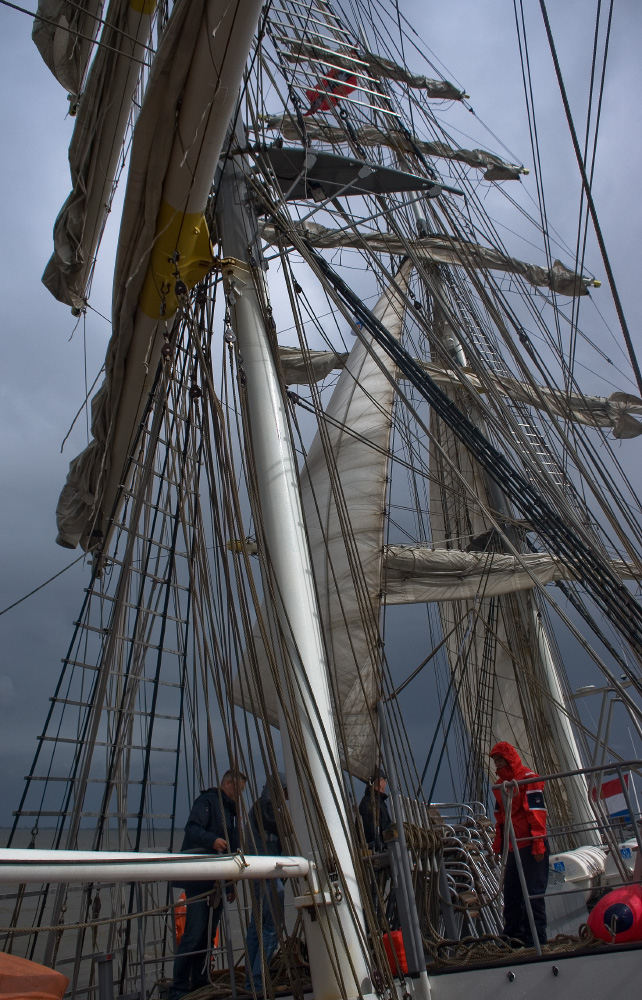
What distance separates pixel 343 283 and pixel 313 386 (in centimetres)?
146

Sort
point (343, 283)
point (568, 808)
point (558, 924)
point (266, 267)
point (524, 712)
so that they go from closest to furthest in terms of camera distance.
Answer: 1. point (266, 267)
2. point (343, 283)
3. point (558, 924)
4. point (568, 808)
5. point (524, 712)

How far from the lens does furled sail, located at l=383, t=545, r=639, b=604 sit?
46.6 feet

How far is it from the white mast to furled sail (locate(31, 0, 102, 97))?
3317 mm

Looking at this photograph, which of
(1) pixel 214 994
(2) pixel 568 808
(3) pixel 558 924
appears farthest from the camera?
(2) pixel 568 808

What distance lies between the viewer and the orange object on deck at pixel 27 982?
2.21 m

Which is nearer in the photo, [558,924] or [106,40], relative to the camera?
[106,40]

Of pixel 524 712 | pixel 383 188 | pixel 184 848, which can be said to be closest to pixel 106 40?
pixel 383 188

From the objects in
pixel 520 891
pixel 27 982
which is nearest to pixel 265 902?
pixel 520 891

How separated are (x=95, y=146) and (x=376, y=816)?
574 cm

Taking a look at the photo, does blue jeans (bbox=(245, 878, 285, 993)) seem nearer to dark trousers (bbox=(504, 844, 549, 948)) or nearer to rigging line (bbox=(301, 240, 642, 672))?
dark trousers (bbox=(504, 844, 549, 948))

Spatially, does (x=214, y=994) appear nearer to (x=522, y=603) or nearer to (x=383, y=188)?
(x=383, y=188)

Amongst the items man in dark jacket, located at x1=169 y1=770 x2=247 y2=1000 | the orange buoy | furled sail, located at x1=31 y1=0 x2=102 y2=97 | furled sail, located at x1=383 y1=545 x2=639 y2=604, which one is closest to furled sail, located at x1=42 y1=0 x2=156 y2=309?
furled sail, located at x1=31 y1=0 x2=102 y2=97

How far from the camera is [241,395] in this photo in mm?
4637

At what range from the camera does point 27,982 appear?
226cm
